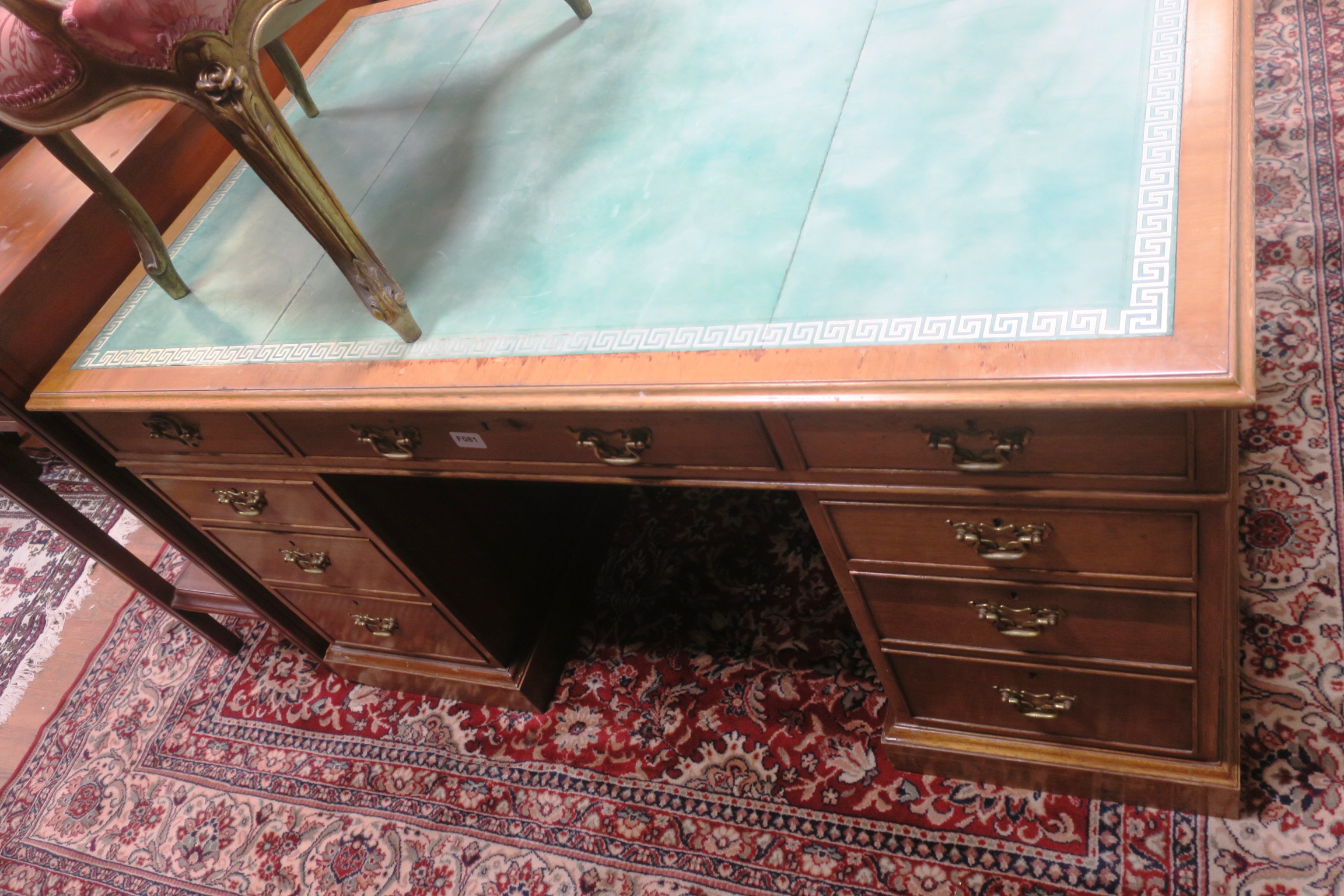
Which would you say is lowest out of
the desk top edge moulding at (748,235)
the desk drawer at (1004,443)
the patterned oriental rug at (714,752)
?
the patterned oriental rug at (714,752)

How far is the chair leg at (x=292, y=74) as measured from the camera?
1.62 meters

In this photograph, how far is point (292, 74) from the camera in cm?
164

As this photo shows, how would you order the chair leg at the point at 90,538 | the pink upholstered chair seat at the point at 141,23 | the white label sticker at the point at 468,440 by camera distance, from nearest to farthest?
Result: the pink upholstered chair seat at the point at 141,23 → the white label sticker at the point at 468,440 → the chair leg at the point at 90,538

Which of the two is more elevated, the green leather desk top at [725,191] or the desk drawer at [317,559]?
the green leather desk top at [725,191]

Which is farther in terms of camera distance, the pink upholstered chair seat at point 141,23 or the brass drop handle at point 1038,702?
the brass drop handle at point 1038,702

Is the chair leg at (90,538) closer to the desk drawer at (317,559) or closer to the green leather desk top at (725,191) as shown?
the desk drawer at (317,559)

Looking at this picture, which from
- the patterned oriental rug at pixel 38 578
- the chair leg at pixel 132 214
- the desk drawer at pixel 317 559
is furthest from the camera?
the patterned oriental rug at pixel 38 578

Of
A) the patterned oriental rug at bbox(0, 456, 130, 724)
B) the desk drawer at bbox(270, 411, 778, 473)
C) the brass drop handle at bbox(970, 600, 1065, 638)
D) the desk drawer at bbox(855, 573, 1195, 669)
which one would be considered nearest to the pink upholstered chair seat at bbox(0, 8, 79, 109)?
the desk drawer at bbox(270, 411, 778, 473)

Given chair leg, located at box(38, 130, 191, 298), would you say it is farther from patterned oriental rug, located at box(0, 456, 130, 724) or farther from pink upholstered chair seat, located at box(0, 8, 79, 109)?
patterned oriental rug, located at box(0, 456, 130, 724)

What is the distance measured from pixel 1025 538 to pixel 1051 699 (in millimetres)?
378

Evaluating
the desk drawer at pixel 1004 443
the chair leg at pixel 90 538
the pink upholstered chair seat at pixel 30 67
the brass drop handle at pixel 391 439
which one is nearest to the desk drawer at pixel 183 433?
the brass drop handle at pixel 391 439

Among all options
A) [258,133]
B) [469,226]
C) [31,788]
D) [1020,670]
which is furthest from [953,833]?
[31,788]

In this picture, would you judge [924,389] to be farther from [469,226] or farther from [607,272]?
[469,226]

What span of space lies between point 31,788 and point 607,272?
1.95 meters
